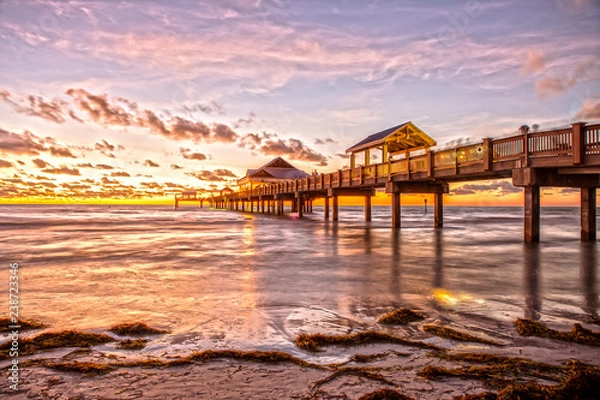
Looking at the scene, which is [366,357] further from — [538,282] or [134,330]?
[538,282]

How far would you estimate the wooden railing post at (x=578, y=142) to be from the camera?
1159 cm

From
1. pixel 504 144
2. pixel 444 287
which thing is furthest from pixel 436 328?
pixel 504 144

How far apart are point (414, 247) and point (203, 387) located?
11.6m

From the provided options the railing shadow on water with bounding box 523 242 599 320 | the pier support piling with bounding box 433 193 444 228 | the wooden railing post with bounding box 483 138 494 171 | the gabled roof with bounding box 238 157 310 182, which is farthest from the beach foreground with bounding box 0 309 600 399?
the gabled roof with bounding box 238 157 310 182

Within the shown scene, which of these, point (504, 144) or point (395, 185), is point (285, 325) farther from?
point (395, 185)

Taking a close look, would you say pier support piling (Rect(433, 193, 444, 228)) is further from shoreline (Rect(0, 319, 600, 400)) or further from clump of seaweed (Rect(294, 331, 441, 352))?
clump of seaweed (Rect(294, 331, 441, 352))

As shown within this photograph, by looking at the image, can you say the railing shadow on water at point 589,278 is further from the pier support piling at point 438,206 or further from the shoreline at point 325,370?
the pier support piling at point 438,206

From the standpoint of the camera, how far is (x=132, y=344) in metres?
3.94

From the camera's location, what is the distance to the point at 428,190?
2256cm

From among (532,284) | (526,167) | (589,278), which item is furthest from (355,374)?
(526,167)

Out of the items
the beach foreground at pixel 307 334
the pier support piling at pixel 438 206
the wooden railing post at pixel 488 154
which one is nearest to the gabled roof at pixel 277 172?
the pier support piling at pixel 438 206

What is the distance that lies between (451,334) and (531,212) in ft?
39.2

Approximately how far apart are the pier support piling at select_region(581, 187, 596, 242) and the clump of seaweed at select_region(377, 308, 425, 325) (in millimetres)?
14093

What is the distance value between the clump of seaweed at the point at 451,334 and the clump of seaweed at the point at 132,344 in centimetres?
315
